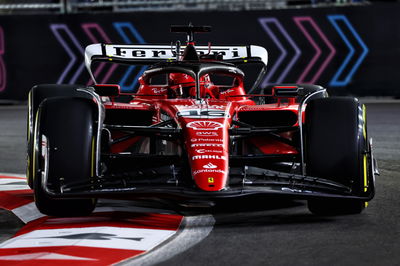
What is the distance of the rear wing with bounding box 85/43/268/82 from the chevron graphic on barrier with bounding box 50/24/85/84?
8.81m

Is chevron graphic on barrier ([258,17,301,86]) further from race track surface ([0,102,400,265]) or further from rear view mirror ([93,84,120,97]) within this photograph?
rear view mirror ([93,84,120,97])

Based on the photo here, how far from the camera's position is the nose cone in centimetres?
510

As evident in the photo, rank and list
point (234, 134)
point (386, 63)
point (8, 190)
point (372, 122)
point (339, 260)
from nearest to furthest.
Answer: point (339, 260) < point (234, 134) < point (8, 190) < point (372, 122) < point (386, 63)

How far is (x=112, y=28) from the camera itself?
17125 mm

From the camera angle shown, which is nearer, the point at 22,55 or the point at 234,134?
the point at 234,134

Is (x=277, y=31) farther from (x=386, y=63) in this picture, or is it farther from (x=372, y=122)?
(x=372, y=122)

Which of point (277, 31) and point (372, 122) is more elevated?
point (277, 31)

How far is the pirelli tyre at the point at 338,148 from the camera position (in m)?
5.41

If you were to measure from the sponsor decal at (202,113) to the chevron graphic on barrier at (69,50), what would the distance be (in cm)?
1135

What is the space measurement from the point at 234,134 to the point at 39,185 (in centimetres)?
144

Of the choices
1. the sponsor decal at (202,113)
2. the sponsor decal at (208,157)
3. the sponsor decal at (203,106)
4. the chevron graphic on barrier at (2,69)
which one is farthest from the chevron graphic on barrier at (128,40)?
the sponsor decal at (208,157)

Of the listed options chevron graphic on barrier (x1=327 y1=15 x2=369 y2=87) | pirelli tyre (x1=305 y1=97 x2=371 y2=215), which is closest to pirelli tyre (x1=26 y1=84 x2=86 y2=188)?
pirelli tyre (x1=305 y1=97 x2=371 y2=215)

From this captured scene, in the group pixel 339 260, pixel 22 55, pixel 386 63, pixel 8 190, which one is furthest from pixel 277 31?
pixel 339 260

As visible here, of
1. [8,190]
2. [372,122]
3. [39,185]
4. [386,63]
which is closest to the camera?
[39,185]
